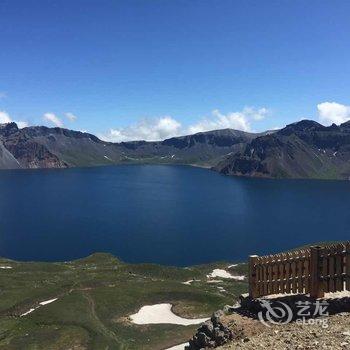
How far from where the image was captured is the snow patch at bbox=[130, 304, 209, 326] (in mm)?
65750

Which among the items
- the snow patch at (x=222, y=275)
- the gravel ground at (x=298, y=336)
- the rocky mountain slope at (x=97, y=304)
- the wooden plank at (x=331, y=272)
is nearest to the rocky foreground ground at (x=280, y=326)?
the gravel ground at (x=298, y=336)

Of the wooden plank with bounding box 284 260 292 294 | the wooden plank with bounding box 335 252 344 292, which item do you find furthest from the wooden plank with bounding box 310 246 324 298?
the wooden plank with bounding box 284 260 292 294

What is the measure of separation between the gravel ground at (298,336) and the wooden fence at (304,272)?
176cm

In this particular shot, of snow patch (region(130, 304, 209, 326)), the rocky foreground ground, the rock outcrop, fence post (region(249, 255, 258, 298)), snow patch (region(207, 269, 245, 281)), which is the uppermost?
fence post (region(249, 255, 258, 298))

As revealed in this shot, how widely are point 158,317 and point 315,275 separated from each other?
161 ft

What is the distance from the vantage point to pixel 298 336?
19.7 metres

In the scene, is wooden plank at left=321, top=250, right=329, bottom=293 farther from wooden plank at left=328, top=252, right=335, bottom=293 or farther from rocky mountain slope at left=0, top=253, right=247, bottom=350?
rocky mountain slope at left=0, top=253, right=247, bottom=350

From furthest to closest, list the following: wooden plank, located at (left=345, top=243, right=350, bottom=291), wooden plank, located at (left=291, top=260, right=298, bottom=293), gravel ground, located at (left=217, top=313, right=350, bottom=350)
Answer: wooden plank, located at (left=291, top=260, right=298, bottom=293), wooden plank, located at (left=345, top=243, right=350, bottom=291), gravel ground, located at (left=217, top=313, right=350, bottom=350)

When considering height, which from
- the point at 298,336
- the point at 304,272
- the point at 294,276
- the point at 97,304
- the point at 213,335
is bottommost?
the point at 97,304

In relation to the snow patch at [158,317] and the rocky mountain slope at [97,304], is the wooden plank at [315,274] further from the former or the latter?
the snow patch at [158,317]

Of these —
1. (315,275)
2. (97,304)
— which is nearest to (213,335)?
(315,275)

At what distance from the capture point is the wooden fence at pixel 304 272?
2245cm

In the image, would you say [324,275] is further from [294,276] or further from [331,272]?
[294,276]

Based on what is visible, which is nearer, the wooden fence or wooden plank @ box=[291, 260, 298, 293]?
the wooden fence
